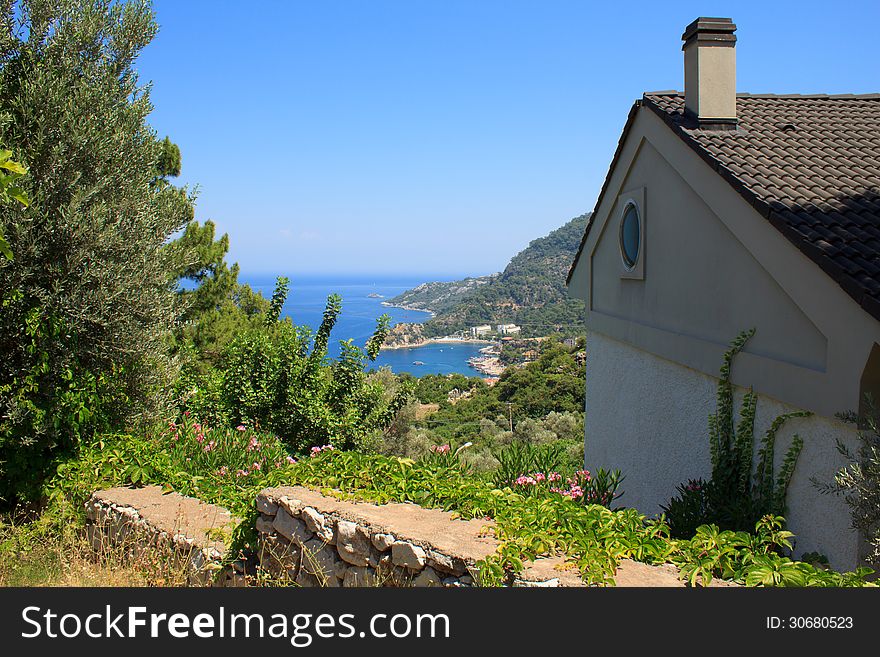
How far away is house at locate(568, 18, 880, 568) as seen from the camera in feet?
19.4

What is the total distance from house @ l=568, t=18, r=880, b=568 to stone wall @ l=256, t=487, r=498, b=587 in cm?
320

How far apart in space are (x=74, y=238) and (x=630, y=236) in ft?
24.2

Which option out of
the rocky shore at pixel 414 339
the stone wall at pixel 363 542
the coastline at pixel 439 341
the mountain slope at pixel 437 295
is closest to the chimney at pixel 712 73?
the stone wall at pixel 363 542

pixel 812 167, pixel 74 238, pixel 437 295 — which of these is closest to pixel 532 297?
pixel 437 295

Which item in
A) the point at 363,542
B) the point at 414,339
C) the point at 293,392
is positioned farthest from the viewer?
the point at 414,339

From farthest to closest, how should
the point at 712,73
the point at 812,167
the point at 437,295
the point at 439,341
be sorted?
the point at 437,295 < the point at 439,341 < the point at 712,73 < the point at 812,167

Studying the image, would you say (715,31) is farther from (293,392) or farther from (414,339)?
(414,339)

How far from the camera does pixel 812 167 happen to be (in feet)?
26.3

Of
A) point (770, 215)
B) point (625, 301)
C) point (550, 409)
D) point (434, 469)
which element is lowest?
point (550, 409)

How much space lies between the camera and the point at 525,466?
27.7 ft

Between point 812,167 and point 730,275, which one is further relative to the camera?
point 812,167
